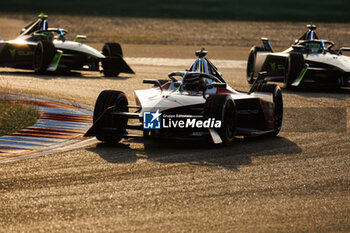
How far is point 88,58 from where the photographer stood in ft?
64.3

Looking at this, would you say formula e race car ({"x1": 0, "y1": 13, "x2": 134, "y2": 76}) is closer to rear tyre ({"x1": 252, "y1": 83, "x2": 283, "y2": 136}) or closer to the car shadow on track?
rear tyre ({"x1": 252, "y1": 83, "x2": 283, "y2": 136})

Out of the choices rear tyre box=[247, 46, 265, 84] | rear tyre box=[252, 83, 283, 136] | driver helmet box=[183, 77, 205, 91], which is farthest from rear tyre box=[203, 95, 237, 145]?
rear tyre box=[247, 46, 265, 84]

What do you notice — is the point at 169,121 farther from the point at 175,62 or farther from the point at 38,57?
the point at 175,62

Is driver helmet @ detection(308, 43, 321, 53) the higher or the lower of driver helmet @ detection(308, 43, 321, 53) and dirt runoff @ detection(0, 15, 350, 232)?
the higher

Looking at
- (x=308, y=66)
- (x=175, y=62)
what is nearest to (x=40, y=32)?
(x=175, y=62)

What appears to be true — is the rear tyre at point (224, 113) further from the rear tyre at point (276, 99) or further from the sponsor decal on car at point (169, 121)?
the rear tyre at point (276, 99)

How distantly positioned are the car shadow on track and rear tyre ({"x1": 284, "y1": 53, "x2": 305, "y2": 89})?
7.11 m

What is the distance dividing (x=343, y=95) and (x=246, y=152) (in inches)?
320

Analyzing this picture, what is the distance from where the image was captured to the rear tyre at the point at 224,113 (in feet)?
29.5

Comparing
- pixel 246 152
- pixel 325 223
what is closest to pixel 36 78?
pixel 246 152

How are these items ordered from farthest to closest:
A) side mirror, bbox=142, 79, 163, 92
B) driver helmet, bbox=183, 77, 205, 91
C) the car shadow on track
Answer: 1. side mirror, bbox=142, 79, 163, 92
2. driver helmet, bbox=183, 77, 205, 91
3. the car shadow on track

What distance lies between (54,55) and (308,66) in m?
7.15

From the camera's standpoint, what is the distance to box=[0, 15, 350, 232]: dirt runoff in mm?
5766

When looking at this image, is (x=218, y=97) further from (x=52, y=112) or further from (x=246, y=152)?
(x=52, y=112)
